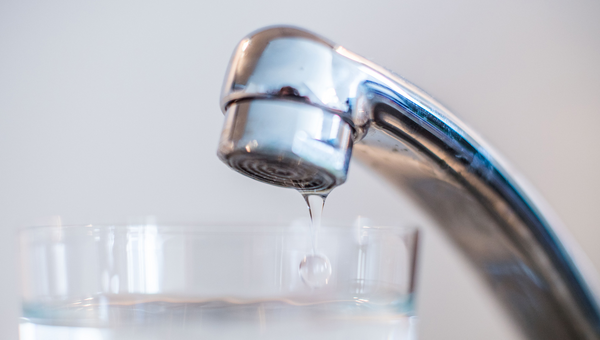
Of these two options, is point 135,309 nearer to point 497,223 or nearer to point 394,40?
point 497,223

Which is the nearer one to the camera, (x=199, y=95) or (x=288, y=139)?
(x=288, y=139)

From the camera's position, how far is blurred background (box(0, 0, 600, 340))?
1.40ft

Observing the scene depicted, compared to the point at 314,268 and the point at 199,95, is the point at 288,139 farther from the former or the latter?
the point at 199,95

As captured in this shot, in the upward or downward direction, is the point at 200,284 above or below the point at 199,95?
below

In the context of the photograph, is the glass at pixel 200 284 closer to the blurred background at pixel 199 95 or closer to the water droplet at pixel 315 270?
the water droplet at pixel 315 270

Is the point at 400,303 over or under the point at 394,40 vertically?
under

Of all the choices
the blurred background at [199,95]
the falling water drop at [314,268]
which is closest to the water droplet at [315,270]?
the falling water drop at [314,268]

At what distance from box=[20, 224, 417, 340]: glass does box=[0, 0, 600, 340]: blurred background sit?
23 centimetres

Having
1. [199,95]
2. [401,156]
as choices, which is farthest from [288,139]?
[199,95]

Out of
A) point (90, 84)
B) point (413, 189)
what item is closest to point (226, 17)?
point (90, 84)

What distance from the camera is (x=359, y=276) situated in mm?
207

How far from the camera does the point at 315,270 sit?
0.20 meters

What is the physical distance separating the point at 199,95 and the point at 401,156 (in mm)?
301

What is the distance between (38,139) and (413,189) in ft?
1.28
